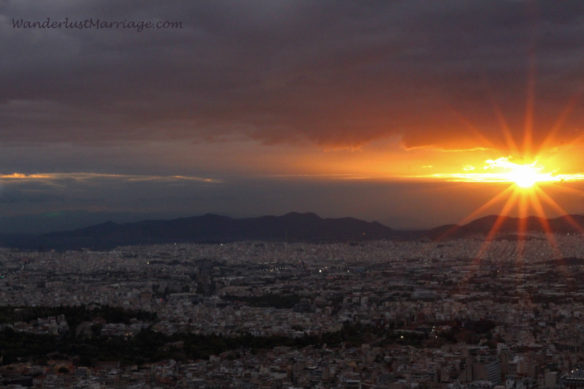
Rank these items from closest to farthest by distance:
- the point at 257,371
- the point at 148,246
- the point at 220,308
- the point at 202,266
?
the point at 257,371 → the point at 220,308 → the point at 202,266 → the point at 148,246

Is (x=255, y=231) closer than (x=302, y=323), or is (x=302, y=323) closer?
(x=302, y=323)

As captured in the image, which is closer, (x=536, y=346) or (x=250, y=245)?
(x=536, y=346)

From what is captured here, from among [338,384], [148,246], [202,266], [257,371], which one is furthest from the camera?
[148,246]

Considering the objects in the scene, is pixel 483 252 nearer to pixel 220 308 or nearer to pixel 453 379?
pixel 220 308

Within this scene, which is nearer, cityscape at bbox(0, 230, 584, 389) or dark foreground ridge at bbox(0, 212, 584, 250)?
cityscape at bbox(0, 230, 584, 389)

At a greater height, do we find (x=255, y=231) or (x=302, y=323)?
(x=255, y=231)

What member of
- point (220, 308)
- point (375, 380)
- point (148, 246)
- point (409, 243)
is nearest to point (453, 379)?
point (375, 380)

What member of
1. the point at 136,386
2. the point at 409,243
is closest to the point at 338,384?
the point at 136,386

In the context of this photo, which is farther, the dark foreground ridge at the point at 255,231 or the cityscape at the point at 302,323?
the dark foreground ridge at the point at 255,231
